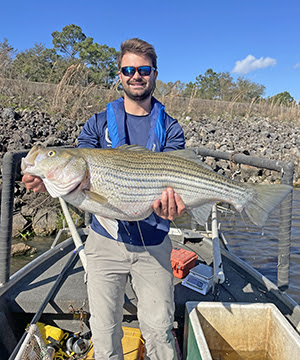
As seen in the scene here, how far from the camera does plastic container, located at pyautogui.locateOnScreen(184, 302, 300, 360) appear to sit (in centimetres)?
284

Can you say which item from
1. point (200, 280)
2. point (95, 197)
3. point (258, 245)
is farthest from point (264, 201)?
point (258, 245)

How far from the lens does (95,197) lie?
2457 millimetres

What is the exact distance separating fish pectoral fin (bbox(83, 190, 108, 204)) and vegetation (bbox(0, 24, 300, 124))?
4.22 m

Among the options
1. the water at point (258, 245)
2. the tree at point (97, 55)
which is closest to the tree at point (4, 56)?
the water at point (258, 245)

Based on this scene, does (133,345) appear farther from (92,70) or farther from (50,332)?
(92,70)

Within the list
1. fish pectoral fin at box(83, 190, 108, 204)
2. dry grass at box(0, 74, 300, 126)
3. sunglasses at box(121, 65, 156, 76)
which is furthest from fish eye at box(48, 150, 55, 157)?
dry grass at box(0, 74, 300, 126)

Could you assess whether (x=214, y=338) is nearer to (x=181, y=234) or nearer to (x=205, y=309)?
(x=205, y=309)

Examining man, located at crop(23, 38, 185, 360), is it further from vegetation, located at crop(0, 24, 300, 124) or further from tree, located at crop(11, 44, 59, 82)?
tree, located at crop(11, 44, 59, 82)

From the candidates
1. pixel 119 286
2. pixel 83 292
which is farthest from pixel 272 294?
pixel 83 292

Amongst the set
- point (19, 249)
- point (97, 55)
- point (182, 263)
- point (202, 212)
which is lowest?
point (19, 249)

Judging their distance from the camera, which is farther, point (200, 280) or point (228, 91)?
point (228, 91)

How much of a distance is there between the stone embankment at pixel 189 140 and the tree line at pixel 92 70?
3.57 metres

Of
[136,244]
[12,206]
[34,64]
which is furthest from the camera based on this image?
[34,64]

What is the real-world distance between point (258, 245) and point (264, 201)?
7434 millimetres
